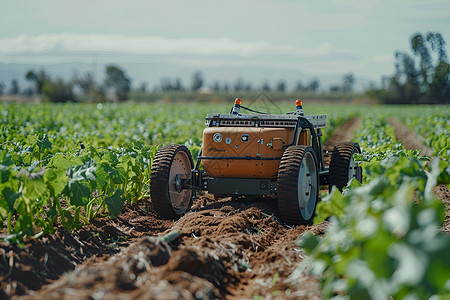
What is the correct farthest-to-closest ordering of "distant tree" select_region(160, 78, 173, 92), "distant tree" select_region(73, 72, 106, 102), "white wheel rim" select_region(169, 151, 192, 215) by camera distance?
"distant tree" select_region(160, 78, 173, 92), "distant tree" select_region(73, 72, 106, 102), "white wheel rim" select_region(169, 151, 192, 215)

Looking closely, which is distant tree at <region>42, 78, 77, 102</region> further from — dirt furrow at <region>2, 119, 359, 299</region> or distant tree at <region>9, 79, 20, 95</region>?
dirt furrow at <region>2, 119, 359, 299</region>

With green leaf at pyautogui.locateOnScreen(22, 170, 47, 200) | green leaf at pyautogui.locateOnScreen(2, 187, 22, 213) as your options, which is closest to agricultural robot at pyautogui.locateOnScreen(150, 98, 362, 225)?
green leaf at pyautogui.locateOnScreen(22, 170, 47, 200)

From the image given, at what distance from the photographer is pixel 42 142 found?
7168 mm

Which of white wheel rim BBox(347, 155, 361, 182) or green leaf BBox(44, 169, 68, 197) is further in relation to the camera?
white wheel rim BBox(347, 155, 361, 182)

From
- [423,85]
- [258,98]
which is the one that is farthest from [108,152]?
[423,85]

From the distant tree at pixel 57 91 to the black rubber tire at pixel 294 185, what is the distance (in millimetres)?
69629

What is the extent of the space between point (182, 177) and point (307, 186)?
5.98 ft

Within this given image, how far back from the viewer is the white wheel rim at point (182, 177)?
696 cm

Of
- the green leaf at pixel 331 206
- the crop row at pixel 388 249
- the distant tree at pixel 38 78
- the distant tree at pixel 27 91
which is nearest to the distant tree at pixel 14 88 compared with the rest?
the distant tree at pixel 27 91

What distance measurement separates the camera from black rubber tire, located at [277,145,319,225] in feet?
19.9

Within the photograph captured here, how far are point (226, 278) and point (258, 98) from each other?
11.8 feet

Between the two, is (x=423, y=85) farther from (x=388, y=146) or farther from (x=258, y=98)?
(x=258, y=98)

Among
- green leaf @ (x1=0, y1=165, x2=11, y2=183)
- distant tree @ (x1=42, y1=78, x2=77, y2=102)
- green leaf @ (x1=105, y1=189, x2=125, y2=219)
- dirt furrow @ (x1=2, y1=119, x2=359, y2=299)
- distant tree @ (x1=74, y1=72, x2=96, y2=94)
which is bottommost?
dirt furrow @ (x1=2, y1=119, x2=359, y2=299)

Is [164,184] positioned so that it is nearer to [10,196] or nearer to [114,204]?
[114,204]
